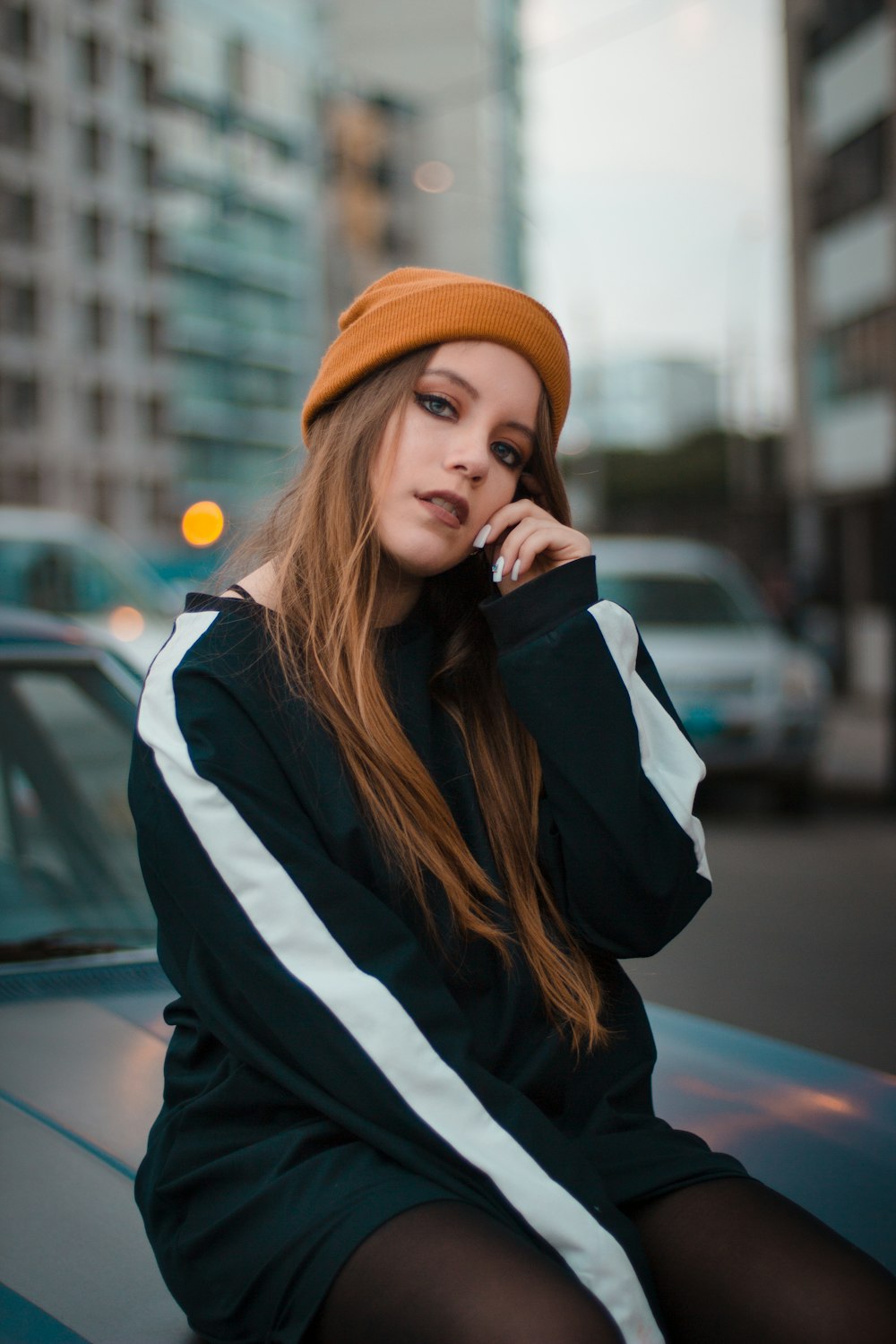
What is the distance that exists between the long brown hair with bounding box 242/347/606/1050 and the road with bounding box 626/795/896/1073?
0.59 metres

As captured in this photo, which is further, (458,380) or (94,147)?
(94,147)

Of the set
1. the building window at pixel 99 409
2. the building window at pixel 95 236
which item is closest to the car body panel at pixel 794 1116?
the building window at pixel 99 409

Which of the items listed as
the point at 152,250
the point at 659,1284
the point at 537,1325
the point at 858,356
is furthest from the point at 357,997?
the point at 152,250

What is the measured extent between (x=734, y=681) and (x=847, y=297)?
16.4 metres

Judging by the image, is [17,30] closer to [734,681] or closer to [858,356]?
[858,356]

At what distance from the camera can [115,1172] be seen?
1806mm

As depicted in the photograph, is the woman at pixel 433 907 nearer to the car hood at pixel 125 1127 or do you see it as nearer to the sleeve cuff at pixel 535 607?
the sleeve cuff at pixel 535 607

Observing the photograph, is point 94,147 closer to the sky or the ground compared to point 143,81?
closer to the ground

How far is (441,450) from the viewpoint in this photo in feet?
6.00

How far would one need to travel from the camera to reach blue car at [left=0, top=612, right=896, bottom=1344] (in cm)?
160

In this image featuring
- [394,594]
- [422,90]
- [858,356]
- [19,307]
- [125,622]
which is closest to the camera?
[394,594]

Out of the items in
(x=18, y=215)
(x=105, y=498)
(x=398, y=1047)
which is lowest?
(x=398, y=1047)

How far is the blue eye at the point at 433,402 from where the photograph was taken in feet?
6.01

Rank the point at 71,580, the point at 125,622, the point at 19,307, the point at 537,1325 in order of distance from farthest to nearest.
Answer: the point at 19,307, the point at 71,580, the point at 125,622, the point at 537,1325
